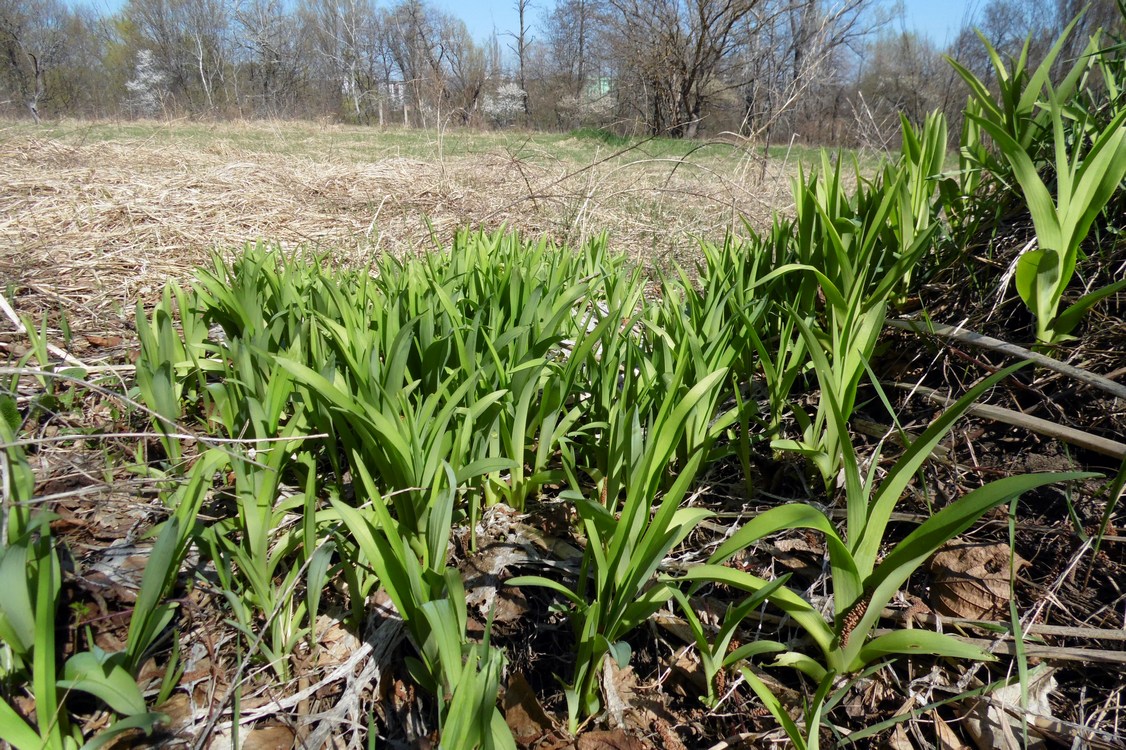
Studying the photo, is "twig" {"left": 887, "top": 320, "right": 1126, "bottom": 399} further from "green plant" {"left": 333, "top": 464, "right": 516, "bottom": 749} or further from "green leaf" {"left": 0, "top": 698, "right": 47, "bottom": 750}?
"green leaf" {"left": 0, "top": 698, "right": 47, "bottom": 750}

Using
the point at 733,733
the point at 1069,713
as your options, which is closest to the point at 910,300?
the point at 1069,713

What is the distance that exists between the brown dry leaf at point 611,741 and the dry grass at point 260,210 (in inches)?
66.4

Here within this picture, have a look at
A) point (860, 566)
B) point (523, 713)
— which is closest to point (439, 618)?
point (523, 713)

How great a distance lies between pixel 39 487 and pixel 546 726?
1.09 metres

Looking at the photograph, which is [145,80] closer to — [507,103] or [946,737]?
[507,103]

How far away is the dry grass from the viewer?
2989mm

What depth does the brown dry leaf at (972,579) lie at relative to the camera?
1017 millimetres

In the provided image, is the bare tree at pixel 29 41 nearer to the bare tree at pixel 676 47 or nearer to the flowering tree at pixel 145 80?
the flowering tree at pixel 145 80

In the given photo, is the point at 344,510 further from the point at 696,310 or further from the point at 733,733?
the point at 696,310

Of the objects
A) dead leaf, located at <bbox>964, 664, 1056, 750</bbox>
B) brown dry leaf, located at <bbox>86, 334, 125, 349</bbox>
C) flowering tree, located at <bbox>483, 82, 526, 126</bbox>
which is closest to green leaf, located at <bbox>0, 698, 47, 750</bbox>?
dead leaf, located at <bbox>964, 664, 1056, 750</bbox>

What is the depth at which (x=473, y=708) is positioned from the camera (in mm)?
766

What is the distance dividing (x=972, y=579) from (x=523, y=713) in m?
0.75

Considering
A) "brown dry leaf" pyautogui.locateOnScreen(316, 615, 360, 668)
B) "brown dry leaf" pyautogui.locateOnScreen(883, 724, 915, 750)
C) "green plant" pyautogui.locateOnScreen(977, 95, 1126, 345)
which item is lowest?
"brown dry leaf" pyautogui.locateOnScreen(316, 615, 360, 668)

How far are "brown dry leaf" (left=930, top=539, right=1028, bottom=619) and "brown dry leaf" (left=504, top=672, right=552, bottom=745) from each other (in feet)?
2.20
